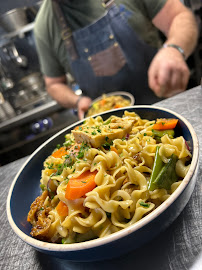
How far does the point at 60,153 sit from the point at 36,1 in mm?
4658

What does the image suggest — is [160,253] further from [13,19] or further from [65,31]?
[13,19]

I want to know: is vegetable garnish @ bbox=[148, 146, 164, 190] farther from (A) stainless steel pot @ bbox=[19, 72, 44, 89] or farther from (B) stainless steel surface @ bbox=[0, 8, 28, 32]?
(A) stainless steel pot @ bbox=[19, 72, 44, 89]

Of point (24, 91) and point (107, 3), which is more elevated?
point (107, 3)

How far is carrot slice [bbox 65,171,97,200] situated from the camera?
825 millimetres

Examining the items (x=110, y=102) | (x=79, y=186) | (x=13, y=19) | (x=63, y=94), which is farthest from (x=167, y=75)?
(x=13, y=19)

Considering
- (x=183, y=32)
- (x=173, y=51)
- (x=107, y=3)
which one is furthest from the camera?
(x=107, y=3)

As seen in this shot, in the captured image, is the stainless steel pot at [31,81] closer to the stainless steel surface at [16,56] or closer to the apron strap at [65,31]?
the stainless steel surface at [16,56]

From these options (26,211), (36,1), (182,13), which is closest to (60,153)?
(26,211)

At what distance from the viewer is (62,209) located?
2.89ft

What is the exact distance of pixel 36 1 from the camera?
468 cm

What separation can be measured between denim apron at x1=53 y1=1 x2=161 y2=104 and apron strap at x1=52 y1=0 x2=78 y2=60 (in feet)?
0.12

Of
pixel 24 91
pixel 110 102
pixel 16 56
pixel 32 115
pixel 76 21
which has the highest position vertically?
pixel 76 21

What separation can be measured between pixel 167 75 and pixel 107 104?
62 cm

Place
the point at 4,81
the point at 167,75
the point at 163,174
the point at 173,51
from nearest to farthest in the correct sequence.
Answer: the point at 163,174
the point at 167,75
the point at 173,51
the point at 4,81
